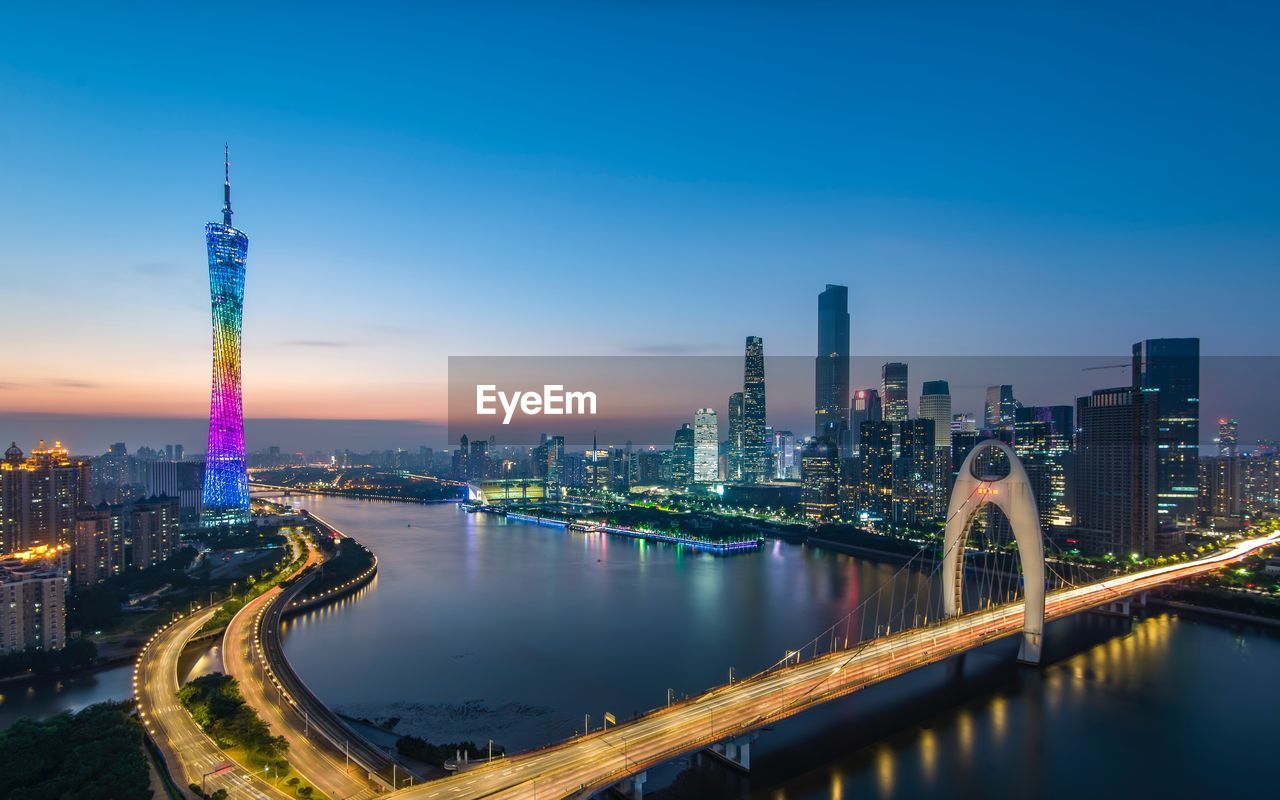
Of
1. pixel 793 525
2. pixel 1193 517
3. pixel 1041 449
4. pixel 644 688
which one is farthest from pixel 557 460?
pixel 644 688

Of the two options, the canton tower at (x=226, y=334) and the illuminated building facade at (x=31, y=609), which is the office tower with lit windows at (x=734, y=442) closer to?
the canton tower at (x=226, y=334)

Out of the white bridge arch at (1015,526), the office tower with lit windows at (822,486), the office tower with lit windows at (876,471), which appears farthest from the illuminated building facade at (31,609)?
the office tower with lit windows at (876,471)

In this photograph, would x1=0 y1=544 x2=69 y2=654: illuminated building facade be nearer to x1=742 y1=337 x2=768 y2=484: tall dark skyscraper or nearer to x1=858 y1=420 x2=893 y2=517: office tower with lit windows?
A: x1=858 y1=420 x2=893 y2=517: office tower with lit windows

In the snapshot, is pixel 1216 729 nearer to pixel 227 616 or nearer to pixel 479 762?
pixel 479 762

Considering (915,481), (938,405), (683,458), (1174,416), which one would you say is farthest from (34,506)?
(938,405)

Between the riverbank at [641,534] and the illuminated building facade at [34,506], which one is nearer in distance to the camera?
the illuminated building facade at [34,506]

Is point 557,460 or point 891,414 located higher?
point 891,414
